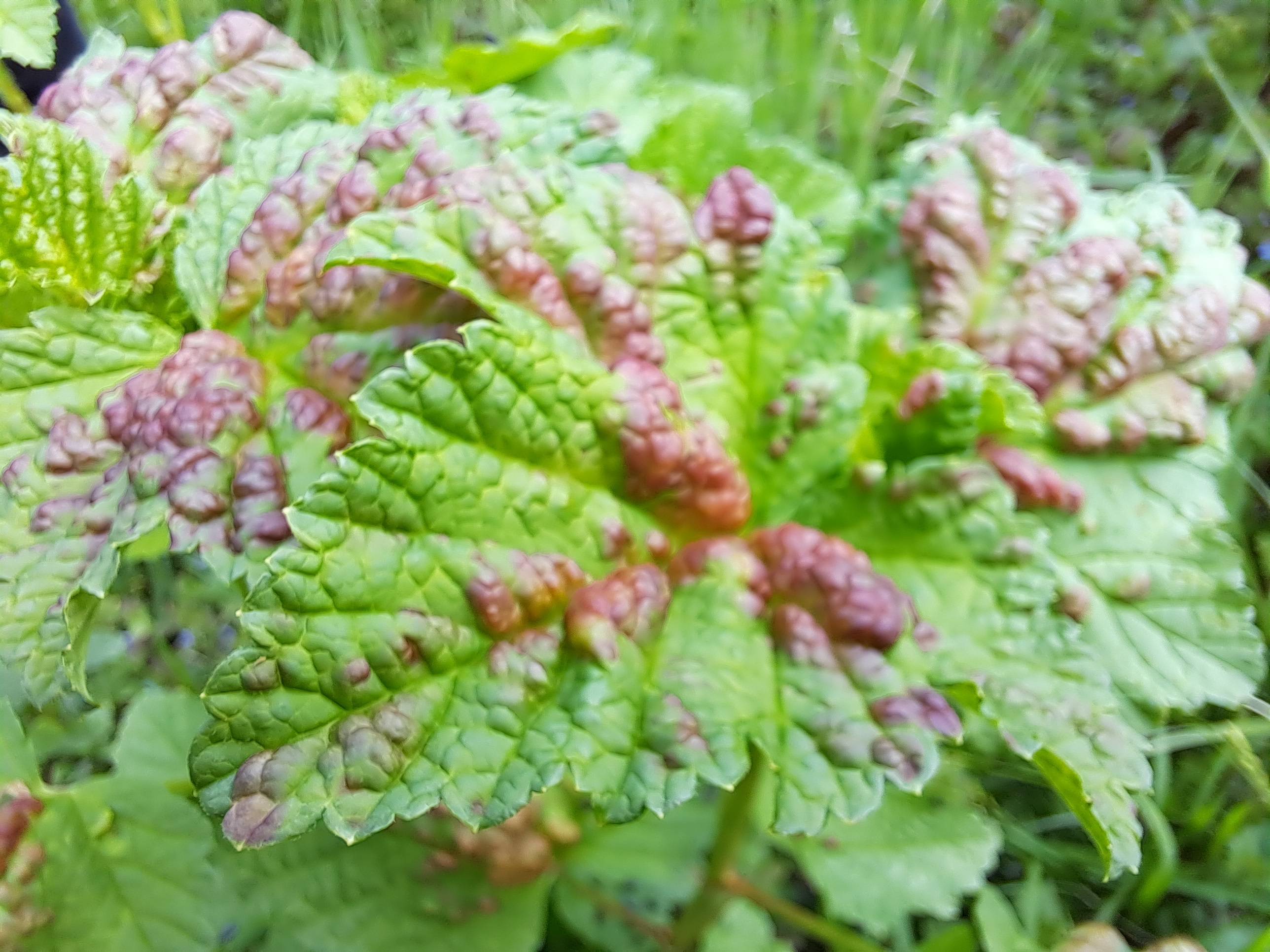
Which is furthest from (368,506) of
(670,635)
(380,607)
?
(670,635)

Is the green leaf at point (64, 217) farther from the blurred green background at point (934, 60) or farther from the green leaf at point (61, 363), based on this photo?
the blurred green background at point (934, 60)

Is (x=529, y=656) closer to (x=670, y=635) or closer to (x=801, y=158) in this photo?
(x=670, y=635)

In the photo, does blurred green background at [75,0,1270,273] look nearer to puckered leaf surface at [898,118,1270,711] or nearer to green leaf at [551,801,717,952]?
puckered leaf surface at [898,118,1270,711]

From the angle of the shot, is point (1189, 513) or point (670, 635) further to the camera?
point (1189, 513)

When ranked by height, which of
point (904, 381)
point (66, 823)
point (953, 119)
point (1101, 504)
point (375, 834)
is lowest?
point (375, 834)

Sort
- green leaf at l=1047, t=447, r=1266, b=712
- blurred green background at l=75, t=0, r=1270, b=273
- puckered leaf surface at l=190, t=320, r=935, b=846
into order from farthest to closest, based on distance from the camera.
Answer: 1. blurred green background at l=75, t=0, r=1270, b=273
2. green leaf at l=1047, t=447, r=1266, b=712
3. puckered leaf surface at l=190, t=320, r=935, b=846

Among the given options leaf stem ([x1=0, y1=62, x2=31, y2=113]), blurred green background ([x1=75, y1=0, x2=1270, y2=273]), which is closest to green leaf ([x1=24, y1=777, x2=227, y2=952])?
leaf stem ([x1=0, y1=62, x2=31, y2=113])
